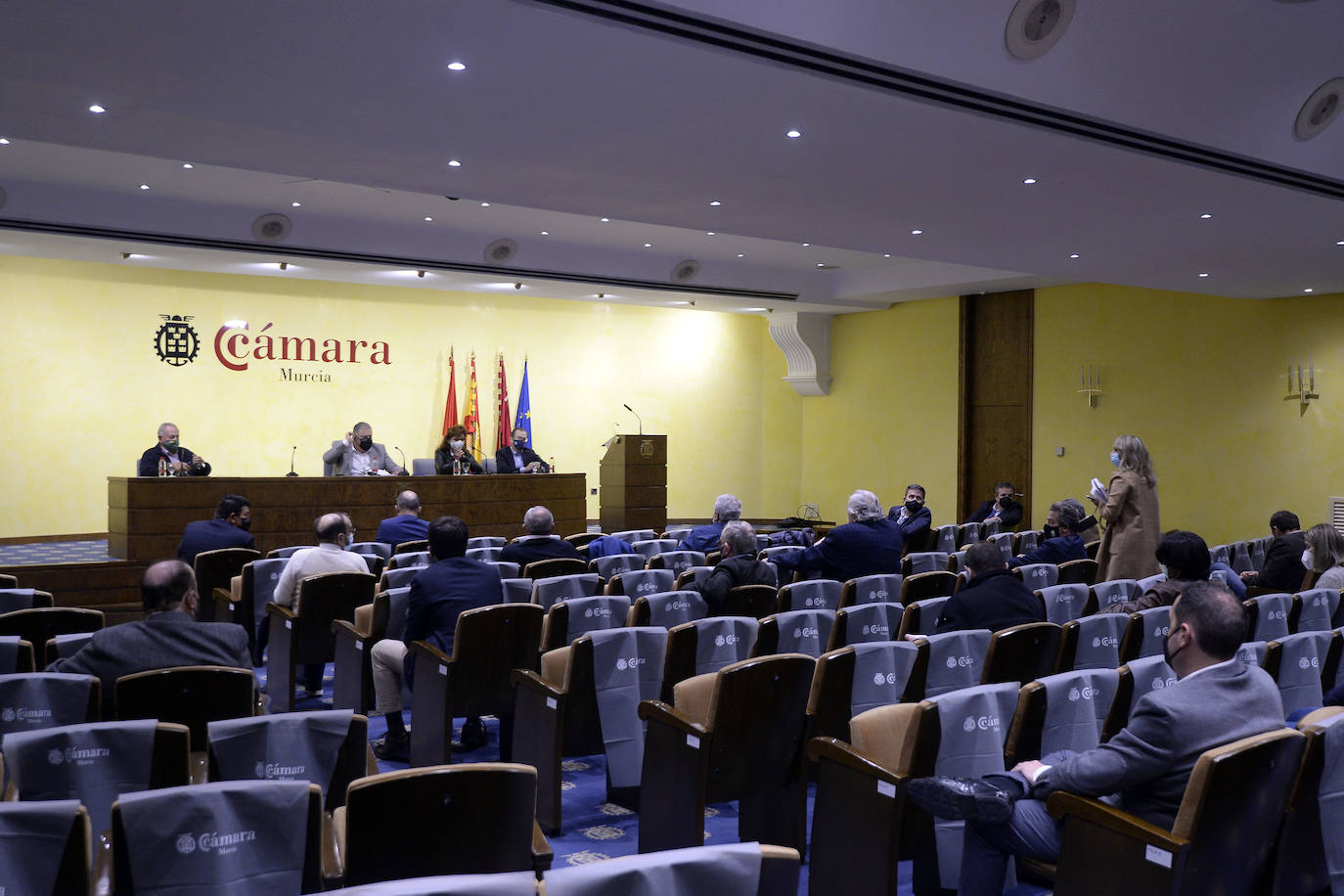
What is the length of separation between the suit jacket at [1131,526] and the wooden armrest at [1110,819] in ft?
16.0

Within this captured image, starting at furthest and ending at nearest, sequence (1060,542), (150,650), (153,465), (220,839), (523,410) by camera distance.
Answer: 1. (523,410)
2. (153,465)
3. (1060,542)
4. (150,650)
5. (220,839)

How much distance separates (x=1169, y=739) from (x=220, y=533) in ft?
21.6

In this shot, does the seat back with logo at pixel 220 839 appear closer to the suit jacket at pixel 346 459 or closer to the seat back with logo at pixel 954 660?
the seat back with logo at pixel 954 660

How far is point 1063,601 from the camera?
6098mm

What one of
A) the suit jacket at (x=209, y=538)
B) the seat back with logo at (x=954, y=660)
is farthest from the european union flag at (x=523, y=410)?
the seat back with logo at (x=954, y=660)

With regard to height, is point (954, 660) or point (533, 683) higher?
point (954, 660)

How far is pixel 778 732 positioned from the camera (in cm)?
393

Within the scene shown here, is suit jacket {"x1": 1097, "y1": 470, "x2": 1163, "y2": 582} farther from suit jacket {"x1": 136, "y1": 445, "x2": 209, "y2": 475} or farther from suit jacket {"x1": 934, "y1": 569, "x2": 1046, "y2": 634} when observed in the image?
suit jacket {"x1": 136, "y1": 445, "x2": 209, "y2": 475}

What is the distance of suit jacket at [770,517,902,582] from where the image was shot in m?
7.21

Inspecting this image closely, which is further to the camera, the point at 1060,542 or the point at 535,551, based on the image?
the point at 1060,542

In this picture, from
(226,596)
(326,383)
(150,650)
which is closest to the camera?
(150,650)

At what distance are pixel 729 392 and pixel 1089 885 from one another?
49.8 feet

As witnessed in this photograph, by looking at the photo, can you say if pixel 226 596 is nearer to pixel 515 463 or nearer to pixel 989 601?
pixel 989 601

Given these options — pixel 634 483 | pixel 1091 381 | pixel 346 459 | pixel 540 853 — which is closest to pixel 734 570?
pixel 540 853
